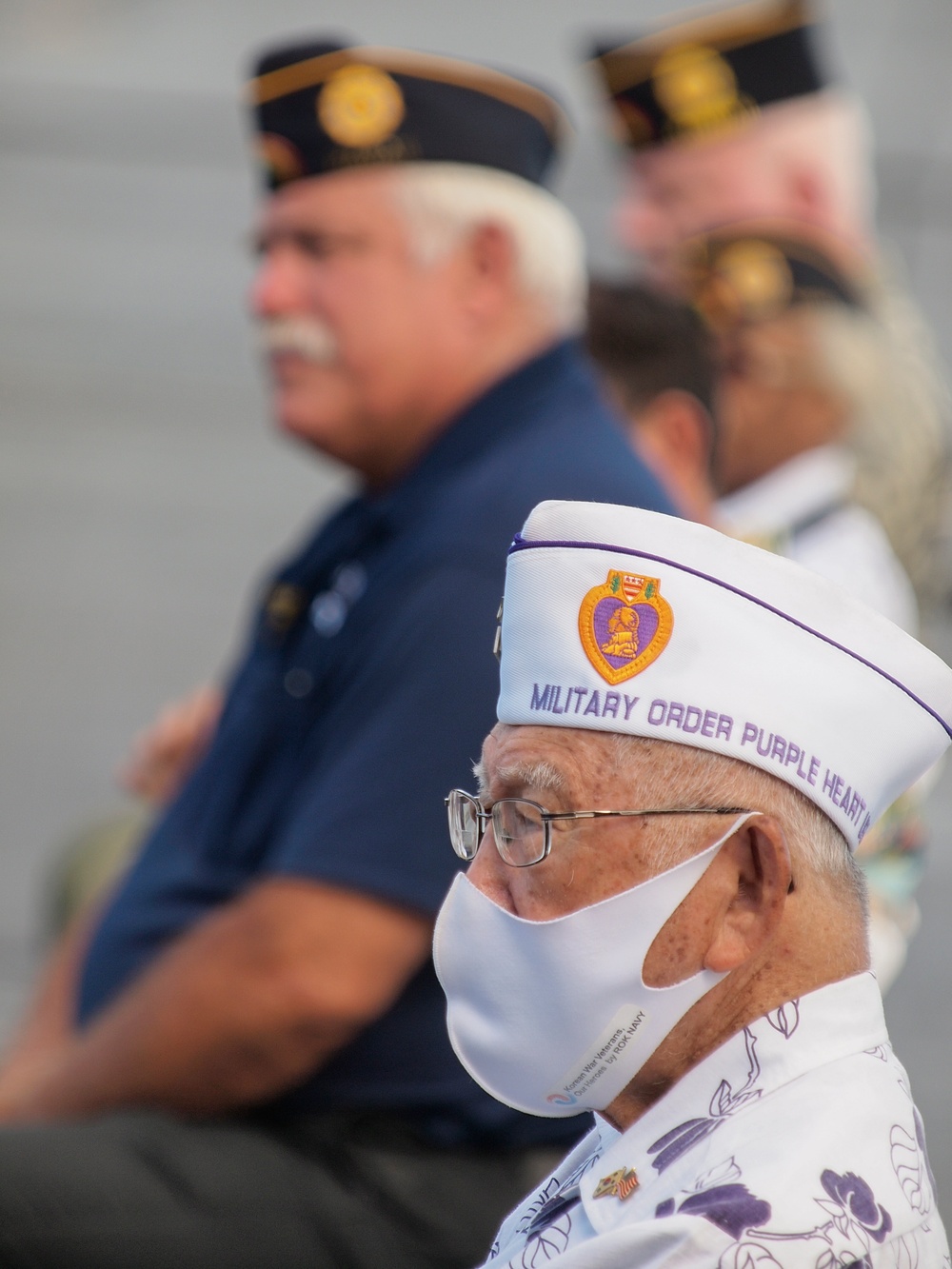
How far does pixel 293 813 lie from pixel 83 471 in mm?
7078

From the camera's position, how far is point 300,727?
2814 millimetres

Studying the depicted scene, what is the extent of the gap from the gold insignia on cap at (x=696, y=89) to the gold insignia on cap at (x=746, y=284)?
698 millimetres

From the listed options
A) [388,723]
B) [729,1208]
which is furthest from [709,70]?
[729,1208]

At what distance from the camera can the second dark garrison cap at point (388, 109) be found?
3.06 metres

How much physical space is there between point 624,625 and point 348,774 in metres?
0.97

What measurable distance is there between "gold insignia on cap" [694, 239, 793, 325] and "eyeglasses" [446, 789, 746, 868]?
266 cm

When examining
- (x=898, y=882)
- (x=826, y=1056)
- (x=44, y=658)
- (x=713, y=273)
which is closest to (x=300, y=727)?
(x=898, y=882)

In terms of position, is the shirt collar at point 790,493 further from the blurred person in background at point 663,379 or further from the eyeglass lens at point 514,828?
the eyeglass lens at point 514,828

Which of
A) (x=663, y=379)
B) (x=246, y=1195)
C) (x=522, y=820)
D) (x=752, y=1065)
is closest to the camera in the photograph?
Result: (x=752, y=1065)

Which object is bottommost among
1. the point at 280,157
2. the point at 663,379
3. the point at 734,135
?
the point at 663,379

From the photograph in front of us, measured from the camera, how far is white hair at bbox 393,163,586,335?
121 inches

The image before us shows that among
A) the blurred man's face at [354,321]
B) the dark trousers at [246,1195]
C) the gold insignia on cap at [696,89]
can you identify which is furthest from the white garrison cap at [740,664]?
the gold insignia on cap at [696,89]

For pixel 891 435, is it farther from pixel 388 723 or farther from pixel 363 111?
pixel 388 723

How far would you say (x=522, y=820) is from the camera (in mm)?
1680
